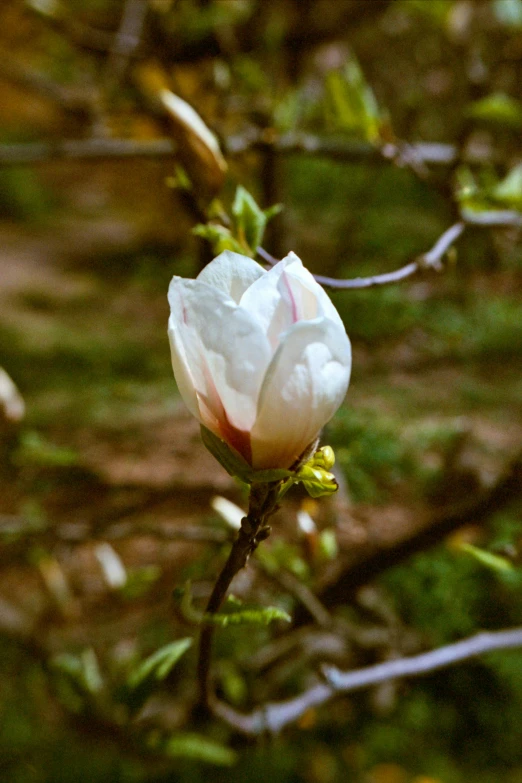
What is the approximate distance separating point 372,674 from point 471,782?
777 mm

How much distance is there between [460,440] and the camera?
62.1 inches

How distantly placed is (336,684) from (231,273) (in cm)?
46

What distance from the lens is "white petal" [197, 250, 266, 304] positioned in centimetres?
41

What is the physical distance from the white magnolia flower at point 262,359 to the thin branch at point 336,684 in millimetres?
320

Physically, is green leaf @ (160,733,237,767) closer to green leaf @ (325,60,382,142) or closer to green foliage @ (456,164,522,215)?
green foliage @ (456,164,522,215)

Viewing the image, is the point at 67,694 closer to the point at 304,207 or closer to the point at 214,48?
the point at 214,48

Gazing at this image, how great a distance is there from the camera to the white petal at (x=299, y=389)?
36 cm

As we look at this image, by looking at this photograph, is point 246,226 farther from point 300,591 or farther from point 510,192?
point 300,591

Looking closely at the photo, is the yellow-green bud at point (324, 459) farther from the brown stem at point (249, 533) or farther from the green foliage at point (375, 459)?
the green foliage at point (375, 459)

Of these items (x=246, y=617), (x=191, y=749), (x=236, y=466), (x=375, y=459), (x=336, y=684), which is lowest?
(x=375, y=459)

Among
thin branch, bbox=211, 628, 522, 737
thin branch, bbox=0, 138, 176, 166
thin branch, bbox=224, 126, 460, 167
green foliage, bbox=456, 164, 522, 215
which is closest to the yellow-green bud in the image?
thin branch, bbox=211, 628, 522, 737

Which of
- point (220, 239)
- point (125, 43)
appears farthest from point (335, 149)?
point (125, 43)

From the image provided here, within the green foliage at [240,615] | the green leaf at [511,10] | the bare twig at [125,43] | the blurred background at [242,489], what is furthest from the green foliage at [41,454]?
the green leaf at [511,10]

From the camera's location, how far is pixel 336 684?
0.68 meters
